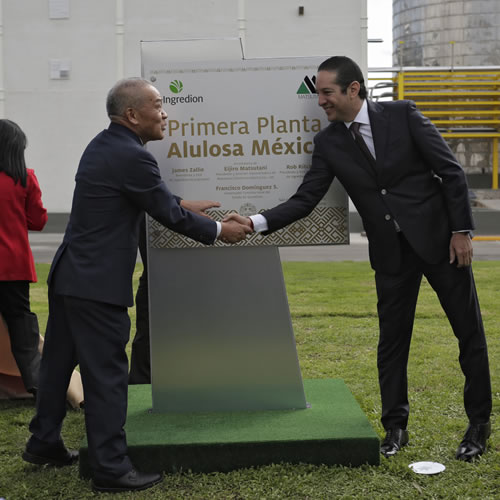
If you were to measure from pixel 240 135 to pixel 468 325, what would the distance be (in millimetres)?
1441

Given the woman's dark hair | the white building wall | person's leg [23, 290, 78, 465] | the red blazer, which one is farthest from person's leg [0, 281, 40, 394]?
the white building wall

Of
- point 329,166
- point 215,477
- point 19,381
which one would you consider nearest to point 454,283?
point 329,166

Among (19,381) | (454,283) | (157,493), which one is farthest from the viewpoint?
(19,381)

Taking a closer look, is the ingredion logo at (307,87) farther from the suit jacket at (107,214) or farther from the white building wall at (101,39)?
the white building wall at (101,39)

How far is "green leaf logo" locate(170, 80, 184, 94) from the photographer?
3938mm

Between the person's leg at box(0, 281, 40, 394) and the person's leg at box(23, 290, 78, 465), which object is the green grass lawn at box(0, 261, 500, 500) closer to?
the person's leg at box(23, 290, 78, 465)

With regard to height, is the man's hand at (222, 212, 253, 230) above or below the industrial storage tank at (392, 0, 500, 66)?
below

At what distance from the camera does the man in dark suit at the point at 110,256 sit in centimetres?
325

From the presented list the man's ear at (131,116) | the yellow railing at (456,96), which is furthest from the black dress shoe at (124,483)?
the yellow railing at (456,96)

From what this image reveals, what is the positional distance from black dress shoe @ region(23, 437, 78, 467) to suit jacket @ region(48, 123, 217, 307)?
786 millimetres

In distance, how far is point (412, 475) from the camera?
3477mm

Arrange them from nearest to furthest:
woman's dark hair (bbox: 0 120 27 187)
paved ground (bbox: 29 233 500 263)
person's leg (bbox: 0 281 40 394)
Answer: woman's dark hair (bbox: 0 120 27 187) → person's leg (bbox: 0 281 40 394) → paved ground (bbox: 29 233 500 263)

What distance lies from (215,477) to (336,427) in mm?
627

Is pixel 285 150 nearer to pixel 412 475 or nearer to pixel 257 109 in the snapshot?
pixel 257 109
